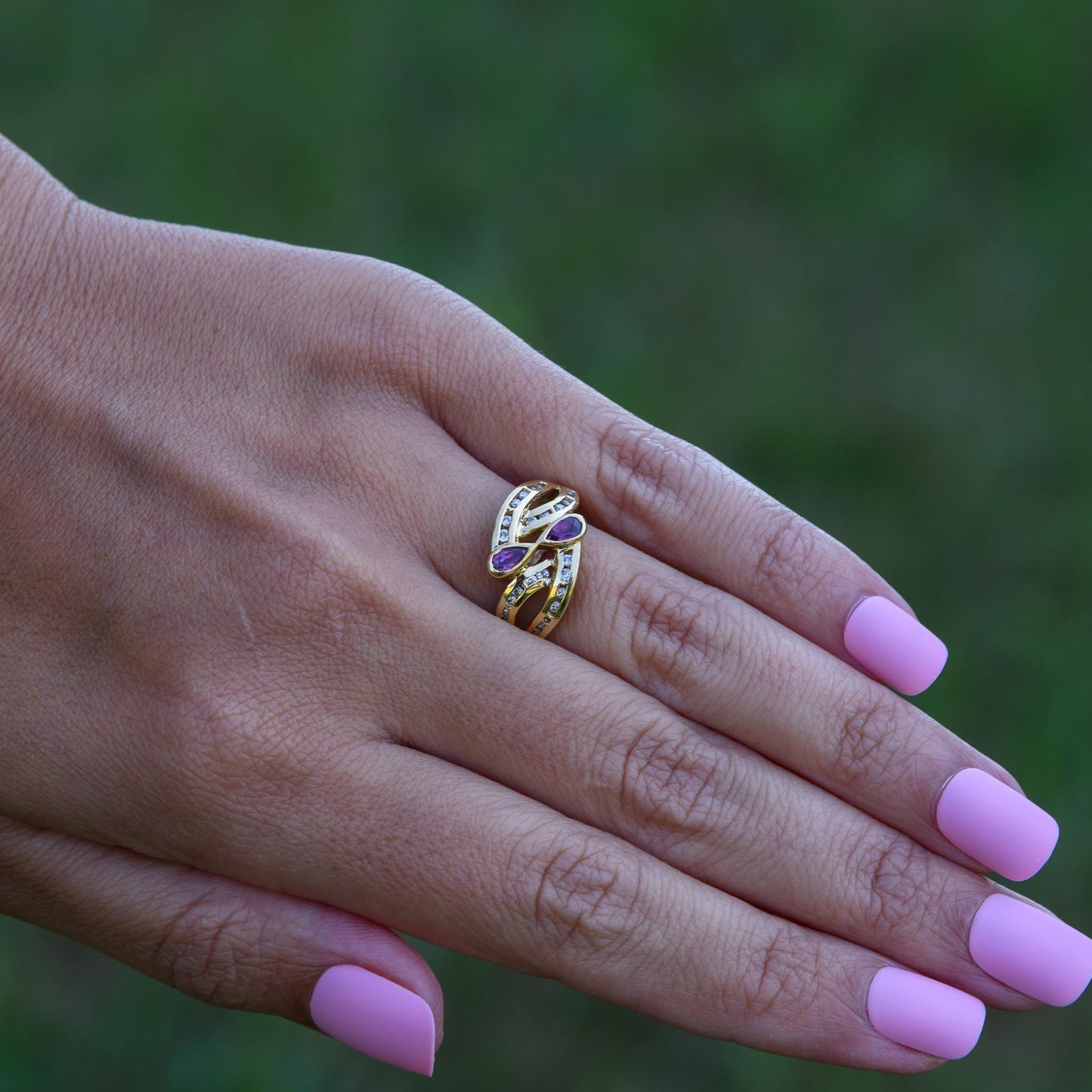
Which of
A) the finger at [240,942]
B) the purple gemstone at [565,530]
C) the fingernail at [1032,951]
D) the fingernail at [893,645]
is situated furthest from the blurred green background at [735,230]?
the purple gemstone at [565,530]

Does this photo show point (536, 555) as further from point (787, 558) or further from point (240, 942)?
point (240, 942)

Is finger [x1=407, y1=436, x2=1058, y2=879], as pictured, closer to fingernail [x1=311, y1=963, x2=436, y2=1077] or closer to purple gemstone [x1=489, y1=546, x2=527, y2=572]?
purple gemstone [x1=489, y1=546, x2=527, y2=572]

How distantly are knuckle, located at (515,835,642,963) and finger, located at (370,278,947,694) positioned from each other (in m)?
0.51

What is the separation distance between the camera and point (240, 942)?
1.87m

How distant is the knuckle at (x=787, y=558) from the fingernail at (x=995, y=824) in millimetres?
378

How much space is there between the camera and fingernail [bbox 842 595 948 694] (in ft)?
6.39

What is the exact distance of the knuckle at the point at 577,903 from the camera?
186cm

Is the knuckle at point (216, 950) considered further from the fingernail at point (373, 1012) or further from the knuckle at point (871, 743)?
the knuckle at point (871, 743)

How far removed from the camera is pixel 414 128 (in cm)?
406

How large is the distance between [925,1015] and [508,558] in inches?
35.7

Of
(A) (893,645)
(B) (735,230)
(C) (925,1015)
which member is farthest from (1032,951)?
(B) (735,230)

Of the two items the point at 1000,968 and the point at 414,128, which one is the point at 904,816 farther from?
the point at 414,128

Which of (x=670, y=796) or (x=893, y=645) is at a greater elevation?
(x=893, y=645)

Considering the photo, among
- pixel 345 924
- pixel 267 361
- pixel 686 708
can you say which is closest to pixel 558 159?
pixel 267 361
